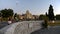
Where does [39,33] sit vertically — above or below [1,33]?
below

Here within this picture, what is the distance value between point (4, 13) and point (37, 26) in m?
57.7

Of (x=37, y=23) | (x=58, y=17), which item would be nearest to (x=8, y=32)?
(x=37, y=23)

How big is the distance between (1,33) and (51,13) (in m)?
64.4

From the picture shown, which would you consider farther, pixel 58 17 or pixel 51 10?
pixel 58 17

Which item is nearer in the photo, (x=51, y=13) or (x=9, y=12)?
(x=51, y=13)

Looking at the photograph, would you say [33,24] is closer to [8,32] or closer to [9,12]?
[8,32]

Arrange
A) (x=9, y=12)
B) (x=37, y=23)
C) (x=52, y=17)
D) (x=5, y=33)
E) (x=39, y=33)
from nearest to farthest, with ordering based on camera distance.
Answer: (x=5, y=33) → (x=37, y=23) → (x=39, y=33) → (x=52, y=17) → (x=9, y=12)

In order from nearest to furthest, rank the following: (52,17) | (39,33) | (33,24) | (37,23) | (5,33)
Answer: (5,33) < (33,24) < (37,23) < (39,33) < (52,17)

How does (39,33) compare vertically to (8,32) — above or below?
below

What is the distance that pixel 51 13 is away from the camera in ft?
241

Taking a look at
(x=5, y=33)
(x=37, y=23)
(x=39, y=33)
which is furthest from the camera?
(x=39, y=33)

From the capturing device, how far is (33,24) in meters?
21.4

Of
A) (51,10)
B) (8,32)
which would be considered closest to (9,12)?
(51,10)

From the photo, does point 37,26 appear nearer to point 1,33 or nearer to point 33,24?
→ point 33,24
